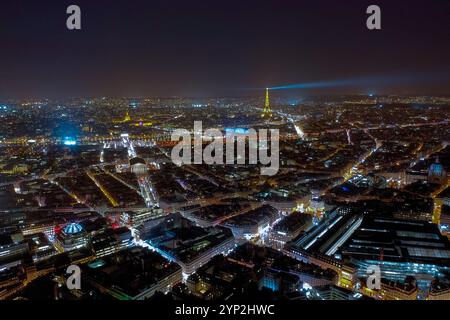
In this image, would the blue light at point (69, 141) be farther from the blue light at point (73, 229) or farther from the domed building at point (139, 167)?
the blue light at point (73, 229)

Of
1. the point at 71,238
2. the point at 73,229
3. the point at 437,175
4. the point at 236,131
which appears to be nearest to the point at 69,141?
the point at 236,131

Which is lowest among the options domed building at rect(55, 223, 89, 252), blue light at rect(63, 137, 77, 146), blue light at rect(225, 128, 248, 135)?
domed building at rect(55, 223, 89, 252)

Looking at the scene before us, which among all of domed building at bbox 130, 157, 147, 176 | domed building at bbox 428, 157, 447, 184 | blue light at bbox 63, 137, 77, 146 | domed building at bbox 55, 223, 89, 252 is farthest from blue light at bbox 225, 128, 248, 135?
domed building at bbox 55, 223, 89, 252

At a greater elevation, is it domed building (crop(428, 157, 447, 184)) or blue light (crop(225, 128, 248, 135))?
blue light (crop(225, 128, 248, 135))

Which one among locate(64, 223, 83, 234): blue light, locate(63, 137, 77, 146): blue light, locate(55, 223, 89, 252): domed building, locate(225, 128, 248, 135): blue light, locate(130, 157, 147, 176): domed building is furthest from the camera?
locate(225, 128, 248, 135): blue light

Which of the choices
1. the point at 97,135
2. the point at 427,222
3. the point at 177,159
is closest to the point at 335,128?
the point at 177,159

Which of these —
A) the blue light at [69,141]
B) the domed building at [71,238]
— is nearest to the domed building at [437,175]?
the domed building at [71,238]

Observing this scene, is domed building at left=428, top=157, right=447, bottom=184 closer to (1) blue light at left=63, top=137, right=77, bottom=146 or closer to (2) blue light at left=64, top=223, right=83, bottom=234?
(2) blue light at left=64, top=223, right=83, bottom=234

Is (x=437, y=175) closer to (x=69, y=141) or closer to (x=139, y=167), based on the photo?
(x=139, y=167)
